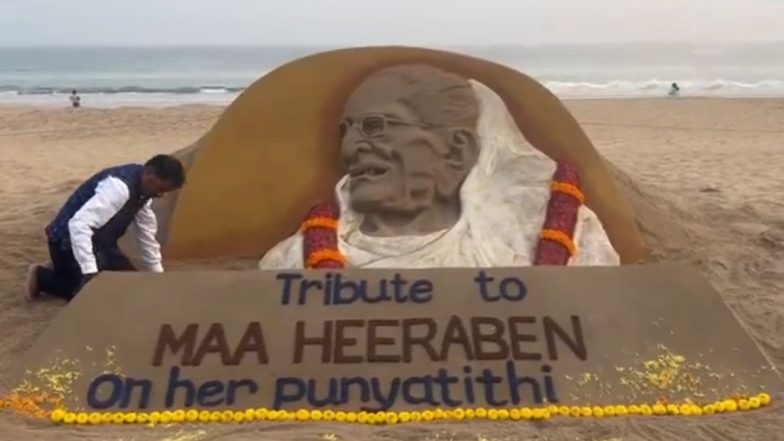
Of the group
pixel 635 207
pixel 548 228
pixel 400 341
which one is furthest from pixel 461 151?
pixel 635 207

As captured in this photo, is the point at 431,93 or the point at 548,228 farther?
the point at 431,93

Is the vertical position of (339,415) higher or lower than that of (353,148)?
lower

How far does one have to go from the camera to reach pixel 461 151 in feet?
18.1

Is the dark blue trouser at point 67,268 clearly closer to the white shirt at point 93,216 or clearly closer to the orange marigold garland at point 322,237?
the white shirt at point 93,216

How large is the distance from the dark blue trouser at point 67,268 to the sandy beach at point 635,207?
107 millimetres

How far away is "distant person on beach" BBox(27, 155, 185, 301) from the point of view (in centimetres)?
493

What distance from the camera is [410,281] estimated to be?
4648 mm

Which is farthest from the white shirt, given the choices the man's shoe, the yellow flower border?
the yellow flower border

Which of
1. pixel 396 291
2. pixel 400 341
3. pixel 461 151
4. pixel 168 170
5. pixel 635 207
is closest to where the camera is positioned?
pixel 400 341

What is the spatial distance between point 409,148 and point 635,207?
2.13 m

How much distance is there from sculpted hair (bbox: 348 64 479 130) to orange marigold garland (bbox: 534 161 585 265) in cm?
56

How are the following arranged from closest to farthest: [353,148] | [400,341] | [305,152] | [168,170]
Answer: [400,341] < [168,170] < [353,148] < [305,152]

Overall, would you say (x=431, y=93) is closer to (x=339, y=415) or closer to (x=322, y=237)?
(x=322, y=237)

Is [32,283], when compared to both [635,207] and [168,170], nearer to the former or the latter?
[168,170]
